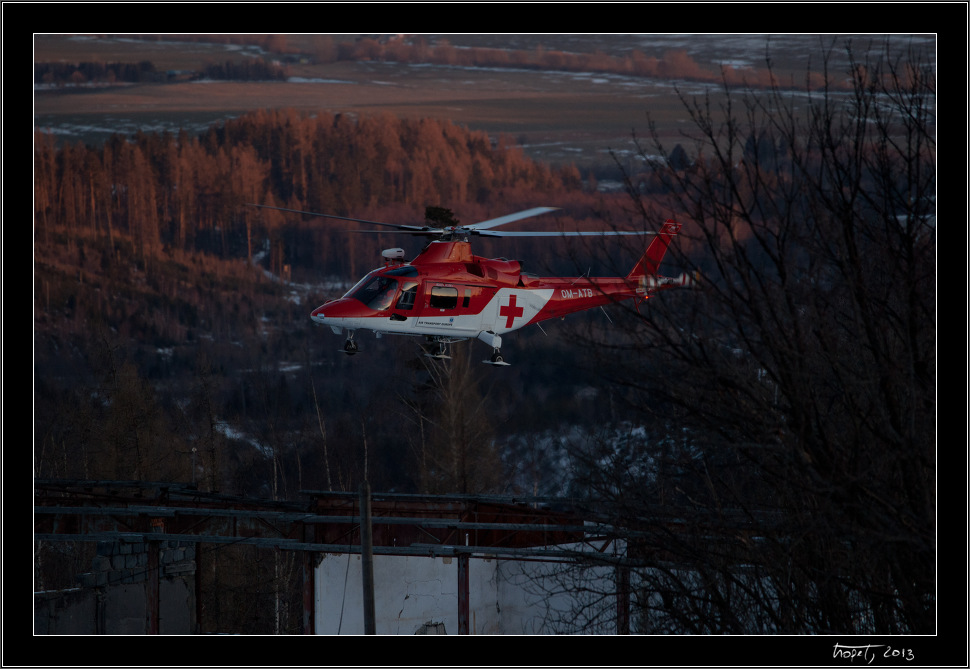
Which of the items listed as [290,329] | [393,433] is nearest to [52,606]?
[393,433]

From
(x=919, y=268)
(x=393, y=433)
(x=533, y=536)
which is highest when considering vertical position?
(x=919, y=268)

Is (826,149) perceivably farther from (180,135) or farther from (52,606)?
(180,135)

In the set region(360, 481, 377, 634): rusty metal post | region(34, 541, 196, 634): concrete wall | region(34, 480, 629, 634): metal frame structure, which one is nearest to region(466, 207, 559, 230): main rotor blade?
region(34, 480, 629, 634): metal frame structure

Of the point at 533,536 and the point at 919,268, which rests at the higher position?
the point at 919,268

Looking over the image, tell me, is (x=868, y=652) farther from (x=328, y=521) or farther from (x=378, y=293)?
(x=378, y=293)

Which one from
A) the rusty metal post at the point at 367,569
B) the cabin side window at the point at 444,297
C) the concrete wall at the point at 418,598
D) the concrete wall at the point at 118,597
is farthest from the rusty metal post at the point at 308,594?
the rusty metal post at the point at 367,569

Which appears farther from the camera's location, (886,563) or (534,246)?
(534,246)
